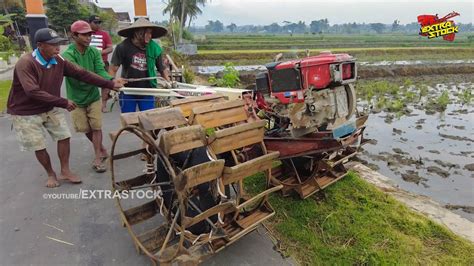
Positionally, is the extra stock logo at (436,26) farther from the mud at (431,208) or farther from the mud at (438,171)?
the mud at (431,208)

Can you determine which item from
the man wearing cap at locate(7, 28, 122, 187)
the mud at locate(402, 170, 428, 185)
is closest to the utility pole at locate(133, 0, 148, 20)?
the man wearing cap at locate(7, 28, 122, 187)

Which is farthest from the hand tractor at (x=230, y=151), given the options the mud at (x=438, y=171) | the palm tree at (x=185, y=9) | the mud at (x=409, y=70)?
the palm tree at (x=185, y=9)

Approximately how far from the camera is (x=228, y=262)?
9.83 ft

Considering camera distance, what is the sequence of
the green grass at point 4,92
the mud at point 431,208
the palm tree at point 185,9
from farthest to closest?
the palm tree at point 185,9
the green grass at point 4,92
the mud at point 431,208

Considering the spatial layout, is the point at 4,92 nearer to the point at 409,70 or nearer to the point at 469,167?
the point at 469,167

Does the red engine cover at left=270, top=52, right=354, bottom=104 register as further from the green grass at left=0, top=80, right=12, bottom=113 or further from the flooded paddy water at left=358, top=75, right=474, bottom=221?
the green grass at left=0, top=80, right=12, bottom=113

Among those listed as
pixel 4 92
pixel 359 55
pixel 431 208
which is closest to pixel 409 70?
pixel 359 55

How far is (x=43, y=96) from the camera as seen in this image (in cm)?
361

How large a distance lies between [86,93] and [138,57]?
→ 0.86 meters

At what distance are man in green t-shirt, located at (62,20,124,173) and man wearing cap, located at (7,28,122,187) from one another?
0.95ft

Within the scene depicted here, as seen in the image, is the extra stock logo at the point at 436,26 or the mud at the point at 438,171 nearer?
the mud at the point at 438,171

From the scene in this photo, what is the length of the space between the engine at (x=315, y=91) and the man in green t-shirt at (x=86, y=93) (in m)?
2.07

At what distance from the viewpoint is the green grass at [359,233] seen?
3.27 m

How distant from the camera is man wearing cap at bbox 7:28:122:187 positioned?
3.56 metres
